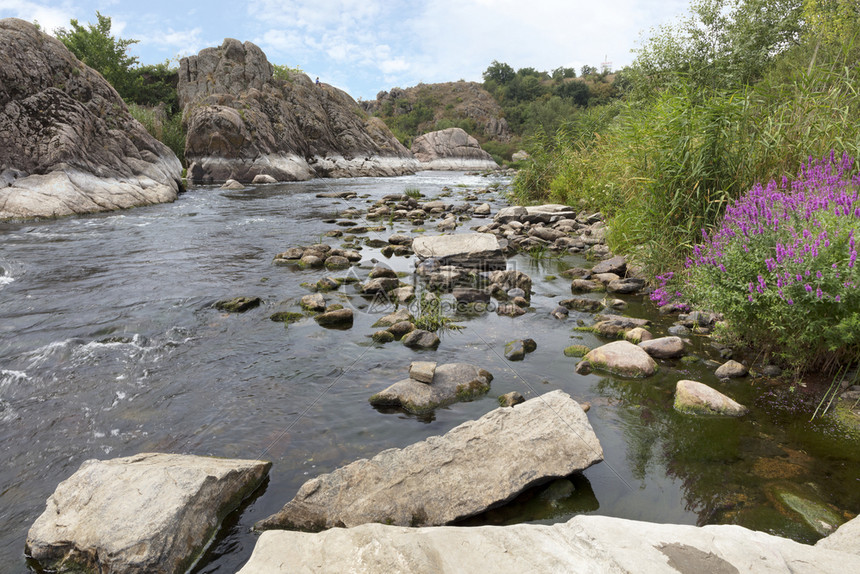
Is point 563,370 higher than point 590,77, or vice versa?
point 590,77

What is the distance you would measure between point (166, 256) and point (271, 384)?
709 cm

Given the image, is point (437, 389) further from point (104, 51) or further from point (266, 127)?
point (104, 51)

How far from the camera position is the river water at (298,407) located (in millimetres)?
3158

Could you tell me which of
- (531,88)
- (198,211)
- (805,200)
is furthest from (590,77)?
(805,200)

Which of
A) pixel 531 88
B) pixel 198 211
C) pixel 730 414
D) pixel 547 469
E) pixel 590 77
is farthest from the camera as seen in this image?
pixel 590 77

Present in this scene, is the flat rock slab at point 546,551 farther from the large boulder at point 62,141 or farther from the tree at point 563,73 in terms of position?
the tree at point 563,73

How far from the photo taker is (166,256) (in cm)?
1024

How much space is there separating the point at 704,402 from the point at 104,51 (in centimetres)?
5726

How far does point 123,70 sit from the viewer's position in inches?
1774

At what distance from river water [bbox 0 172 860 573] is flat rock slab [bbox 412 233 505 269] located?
1.40 m

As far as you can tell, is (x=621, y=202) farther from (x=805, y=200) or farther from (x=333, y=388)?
(x=333, y=388)

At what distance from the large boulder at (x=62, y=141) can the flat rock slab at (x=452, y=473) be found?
55.0 feet

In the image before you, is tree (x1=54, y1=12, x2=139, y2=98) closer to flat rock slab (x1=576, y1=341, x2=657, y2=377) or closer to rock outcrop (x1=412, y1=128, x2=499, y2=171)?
rock outcrop (x1=412, y1=128, x2=499, y2=171)

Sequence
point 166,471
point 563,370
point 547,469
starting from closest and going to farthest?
point 166,471
point 547,469
point 563,370
